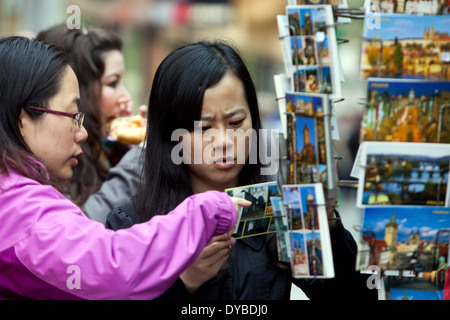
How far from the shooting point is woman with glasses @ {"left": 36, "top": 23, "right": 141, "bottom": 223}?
373 centimetres

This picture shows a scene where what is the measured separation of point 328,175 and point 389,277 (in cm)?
36

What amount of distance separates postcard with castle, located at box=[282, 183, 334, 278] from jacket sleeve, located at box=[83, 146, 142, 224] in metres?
1.49

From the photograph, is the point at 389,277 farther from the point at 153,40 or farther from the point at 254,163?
the point at 153,40

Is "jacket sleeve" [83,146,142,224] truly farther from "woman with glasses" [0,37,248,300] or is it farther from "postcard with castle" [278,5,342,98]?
"postcard with castle" [278,5,342,98]

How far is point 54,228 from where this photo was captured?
1.95 metres

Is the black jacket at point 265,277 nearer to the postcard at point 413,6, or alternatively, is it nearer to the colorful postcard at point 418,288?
the colorful postcard at point 418,288

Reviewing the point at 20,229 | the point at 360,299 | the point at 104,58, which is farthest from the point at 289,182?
the point at 104,58

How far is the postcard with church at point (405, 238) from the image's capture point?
1996 millimetres

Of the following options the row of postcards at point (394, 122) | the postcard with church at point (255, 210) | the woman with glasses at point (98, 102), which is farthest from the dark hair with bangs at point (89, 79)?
the row of postcards at point (394, 122)

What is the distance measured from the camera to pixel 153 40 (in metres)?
17.4

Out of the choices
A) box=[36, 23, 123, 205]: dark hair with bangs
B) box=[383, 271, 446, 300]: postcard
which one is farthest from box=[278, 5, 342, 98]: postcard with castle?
box=[36, 23, 123, 205]: dark hair with bangs

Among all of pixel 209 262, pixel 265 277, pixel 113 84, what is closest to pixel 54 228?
pixel 209 262

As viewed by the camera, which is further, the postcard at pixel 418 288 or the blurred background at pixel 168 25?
the blurred background at pixel 168 25

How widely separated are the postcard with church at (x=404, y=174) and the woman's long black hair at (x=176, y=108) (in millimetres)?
703
